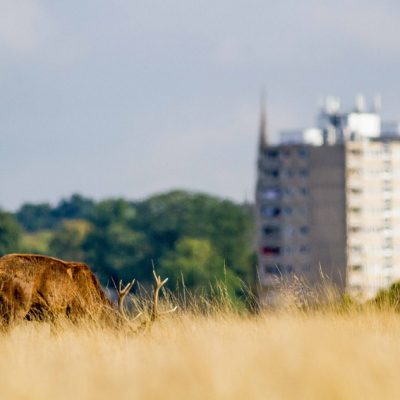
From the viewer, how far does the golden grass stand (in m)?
13.6

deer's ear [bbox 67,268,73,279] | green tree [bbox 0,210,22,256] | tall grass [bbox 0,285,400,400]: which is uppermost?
deer's ear [bbox 67,268,73,279]

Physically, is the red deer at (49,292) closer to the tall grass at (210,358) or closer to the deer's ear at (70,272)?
the deer's ear at (70,272)

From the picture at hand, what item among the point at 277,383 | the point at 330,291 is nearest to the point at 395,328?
the point at 330,291

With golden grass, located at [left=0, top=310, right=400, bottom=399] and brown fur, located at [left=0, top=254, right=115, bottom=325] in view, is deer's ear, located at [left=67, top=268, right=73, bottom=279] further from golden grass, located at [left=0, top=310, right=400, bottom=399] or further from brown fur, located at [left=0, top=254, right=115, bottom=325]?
golden grass, located at [left=0, top=310, right=400, bottom=399]

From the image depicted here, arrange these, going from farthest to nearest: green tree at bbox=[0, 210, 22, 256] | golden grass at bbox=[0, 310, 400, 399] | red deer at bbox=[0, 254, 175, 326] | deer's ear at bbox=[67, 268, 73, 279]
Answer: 1. green tree at bbox=[0, 210, 22, 256]
2. deer's ear at bbox=[67, 268, 73, 279]
3. red deer at bbox=[0, 254, 175, 326]
4. golden grass at bbox=[0, 310, 400, 399]

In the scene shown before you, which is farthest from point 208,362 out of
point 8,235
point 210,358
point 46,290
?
point 8,235

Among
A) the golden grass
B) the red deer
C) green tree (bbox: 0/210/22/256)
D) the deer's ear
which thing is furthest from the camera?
green tree (bbox: 0/210/22/256)

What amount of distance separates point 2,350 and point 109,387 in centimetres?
345

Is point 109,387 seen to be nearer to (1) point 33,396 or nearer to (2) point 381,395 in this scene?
(1) point 33,396

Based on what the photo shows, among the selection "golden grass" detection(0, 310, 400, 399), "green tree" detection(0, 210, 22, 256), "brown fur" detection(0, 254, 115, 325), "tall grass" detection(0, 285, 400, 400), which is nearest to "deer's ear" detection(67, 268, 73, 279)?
"brown fur" detection(0, 254, 115, 325)

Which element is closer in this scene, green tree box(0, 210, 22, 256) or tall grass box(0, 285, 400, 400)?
tall grass box(0, 285, 400, 400)

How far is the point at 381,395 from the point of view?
13.5 m

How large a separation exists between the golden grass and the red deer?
1.56 ft

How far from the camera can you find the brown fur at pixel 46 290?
1959 centimetres
